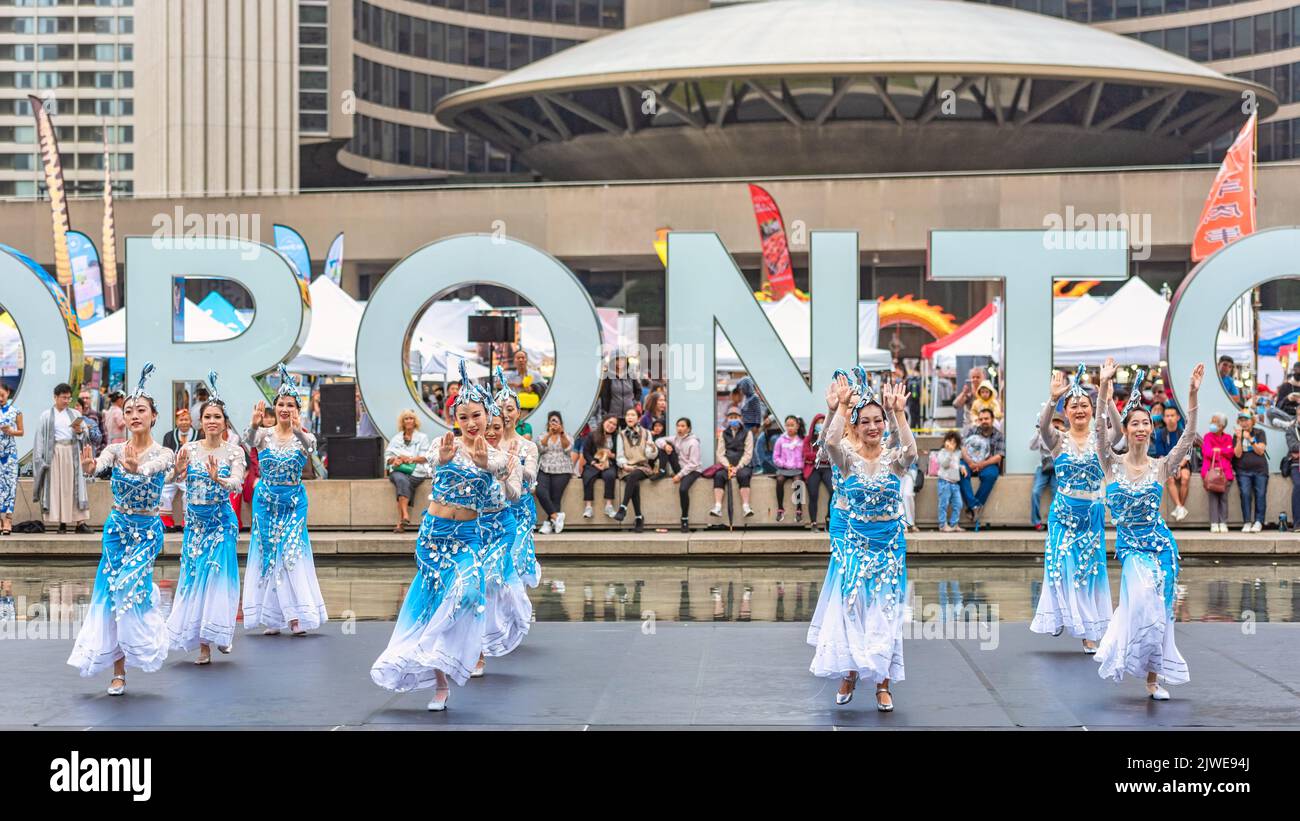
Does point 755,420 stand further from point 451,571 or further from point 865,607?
point 451,571

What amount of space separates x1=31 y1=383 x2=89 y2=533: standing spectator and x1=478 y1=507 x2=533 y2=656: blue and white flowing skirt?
32.5ft

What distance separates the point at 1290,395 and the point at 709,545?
7620 millimetres

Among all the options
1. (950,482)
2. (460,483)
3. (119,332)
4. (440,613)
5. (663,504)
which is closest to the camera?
(440,613)

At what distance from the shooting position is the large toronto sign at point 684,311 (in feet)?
62.1

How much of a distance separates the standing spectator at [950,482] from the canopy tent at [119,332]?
13.9 metres

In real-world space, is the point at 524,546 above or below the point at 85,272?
below

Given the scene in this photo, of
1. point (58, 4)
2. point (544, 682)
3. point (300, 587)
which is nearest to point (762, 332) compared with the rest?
point (300, 587)

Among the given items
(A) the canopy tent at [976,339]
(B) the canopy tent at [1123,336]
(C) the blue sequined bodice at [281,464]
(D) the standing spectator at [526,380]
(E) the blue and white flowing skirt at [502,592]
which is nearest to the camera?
(E) the blue and white flowing skirt at [502,592]

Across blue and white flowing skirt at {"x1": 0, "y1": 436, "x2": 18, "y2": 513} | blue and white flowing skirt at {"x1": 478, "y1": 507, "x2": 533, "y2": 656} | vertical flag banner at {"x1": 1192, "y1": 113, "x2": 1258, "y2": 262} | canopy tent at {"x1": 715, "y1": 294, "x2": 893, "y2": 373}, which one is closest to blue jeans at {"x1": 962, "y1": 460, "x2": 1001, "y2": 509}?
blue and white flowing skirt at {"x1": 478, "y1": 507, "x2": 533, "y2": 656}

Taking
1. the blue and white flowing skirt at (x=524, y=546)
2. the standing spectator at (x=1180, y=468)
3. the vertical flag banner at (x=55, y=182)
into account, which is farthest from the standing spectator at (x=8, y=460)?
the vertical flag banner at (x=55, y=182)

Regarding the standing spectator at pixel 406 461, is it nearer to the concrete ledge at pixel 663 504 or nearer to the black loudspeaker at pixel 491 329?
the concrete ledge at pixel 663 504

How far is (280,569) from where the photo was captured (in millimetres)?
11992

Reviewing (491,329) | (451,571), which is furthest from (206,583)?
(491,329)
